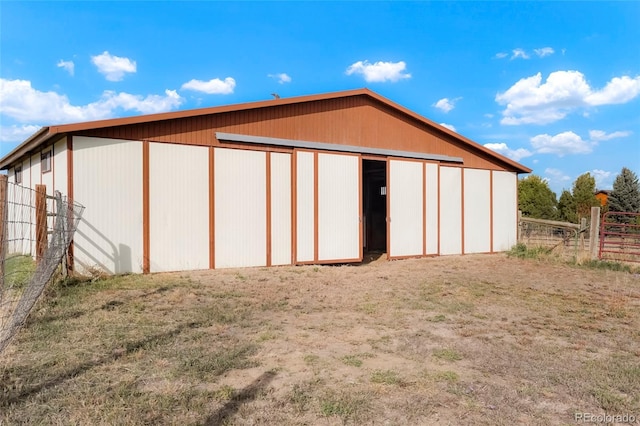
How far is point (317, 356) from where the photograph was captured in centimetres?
399

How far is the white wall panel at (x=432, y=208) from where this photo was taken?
12.4m

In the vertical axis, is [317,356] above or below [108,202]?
below

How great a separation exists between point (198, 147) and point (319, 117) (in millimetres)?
3218

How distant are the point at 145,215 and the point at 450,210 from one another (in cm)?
884

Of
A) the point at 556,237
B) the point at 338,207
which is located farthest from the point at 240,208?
the point at 556,237

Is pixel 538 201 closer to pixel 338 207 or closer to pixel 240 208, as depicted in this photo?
pixel 338 207

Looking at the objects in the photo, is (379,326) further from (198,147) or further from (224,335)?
(198,147)

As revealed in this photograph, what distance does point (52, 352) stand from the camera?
12.6ft

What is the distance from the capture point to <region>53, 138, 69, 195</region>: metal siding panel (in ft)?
25.7

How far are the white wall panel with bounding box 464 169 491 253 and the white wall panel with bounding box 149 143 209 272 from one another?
27.6 feet

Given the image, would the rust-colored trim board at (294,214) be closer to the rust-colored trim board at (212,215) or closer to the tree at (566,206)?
the rust-colored trim board at (212,215)

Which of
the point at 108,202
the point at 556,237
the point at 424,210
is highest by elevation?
the point at 108,202

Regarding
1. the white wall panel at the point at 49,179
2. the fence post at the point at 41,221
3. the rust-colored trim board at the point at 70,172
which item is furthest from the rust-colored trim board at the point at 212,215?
the white wall panel at the point at 49,179

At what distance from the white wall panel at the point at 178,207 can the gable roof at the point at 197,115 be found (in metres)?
0.67
